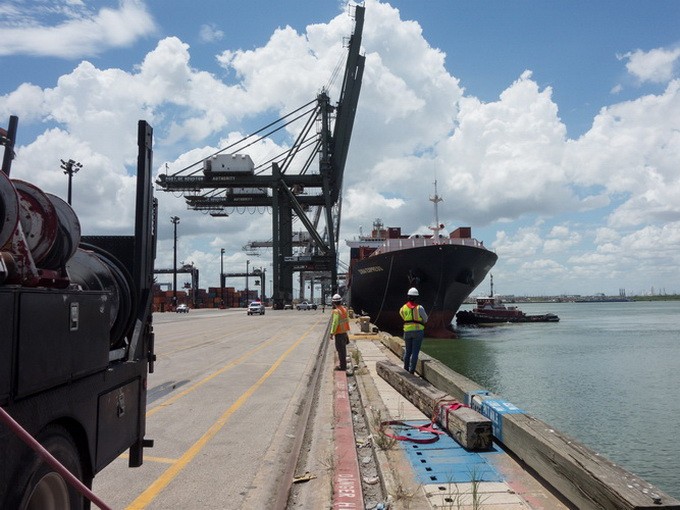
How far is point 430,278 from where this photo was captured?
30672mm

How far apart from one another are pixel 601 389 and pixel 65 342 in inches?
667

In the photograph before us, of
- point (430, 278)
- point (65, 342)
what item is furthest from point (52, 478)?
point (430, 278)

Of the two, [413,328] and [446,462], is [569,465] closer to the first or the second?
[446,462]

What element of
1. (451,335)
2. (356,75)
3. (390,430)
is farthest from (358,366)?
(356,75)

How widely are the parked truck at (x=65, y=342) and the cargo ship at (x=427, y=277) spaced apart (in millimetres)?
25934

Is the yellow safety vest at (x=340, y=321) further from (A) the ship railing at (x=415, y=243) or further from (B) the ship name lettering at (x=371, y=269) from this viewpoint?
(A) the ship railing at (x=415, y=243)

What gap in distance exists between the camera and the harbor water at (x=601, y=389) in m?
9.89

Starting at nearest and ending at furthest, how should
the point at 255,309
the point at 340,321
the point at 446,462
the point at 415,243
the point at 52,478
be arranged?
the point at 52,478 → the point at 446,462 → the point at 340,321 → the point at 415,243 → the point at 255,309

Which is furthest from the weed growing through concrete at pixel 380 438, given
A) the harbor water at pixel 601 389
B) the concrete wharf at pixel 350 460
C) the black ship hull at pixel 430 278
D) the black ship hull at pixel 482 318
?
the black ship hull at pixel 482 318

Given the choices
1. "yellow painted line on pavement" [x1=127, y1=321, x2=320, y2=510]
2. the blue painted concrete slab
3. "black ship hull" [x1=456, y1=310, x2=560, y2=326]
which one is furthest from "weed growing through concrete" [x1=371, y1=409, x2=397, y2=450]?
"black ship hull" [x1=456, y1=310, x2=560, y2=326]

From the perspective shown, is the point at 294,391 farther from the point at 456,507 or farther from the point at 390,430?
the point at 456,507

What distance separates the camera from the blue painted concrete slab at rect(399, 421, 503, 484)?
4.68 metres

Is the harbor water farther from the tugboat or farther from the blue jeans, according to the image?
the tugboat

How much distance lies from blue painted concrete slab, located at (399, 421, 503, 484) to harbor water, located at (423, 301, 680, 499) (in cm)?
399
